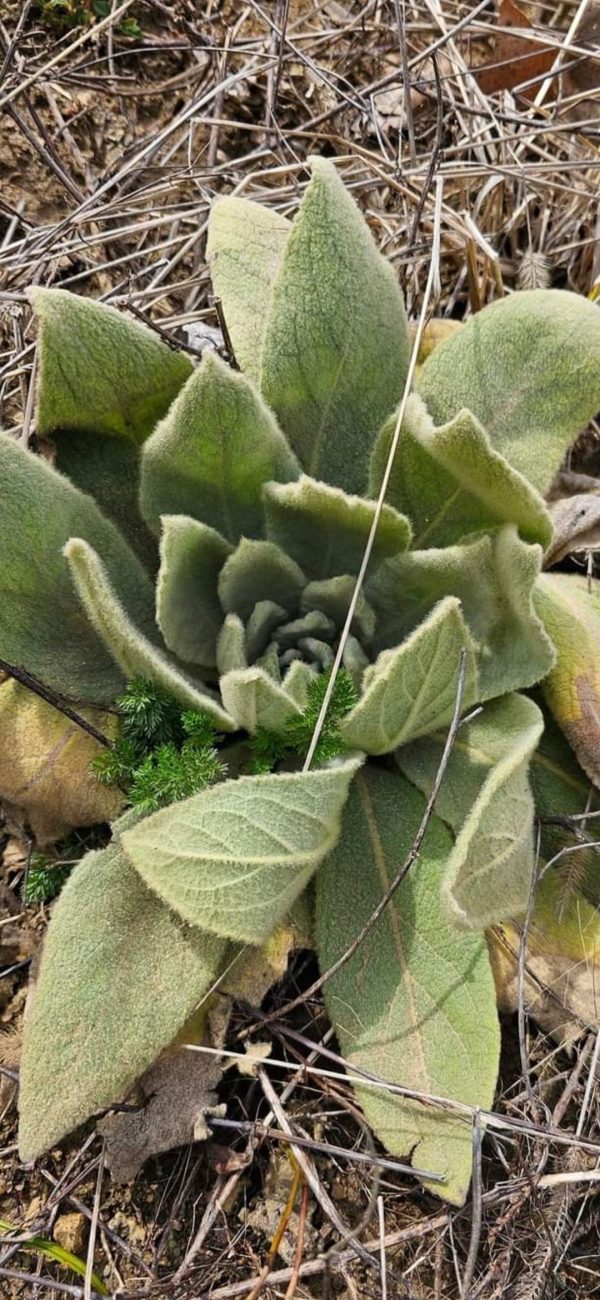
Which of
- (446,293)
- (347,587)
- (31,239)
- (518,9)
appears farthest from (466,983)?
(518,9)

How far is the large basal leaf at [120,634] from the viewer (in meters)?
1.54

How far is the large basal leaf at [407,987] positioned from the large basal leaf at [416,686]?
0.19 meters

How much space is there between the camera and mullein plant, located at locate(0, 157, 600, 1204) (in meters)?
1.64

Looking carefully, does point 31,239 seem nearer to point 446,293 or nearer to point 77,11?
point 77,11

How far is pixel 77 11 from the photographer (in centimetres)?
287

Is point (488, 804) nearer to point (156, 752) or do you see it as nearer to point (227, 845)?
point (227, 845)

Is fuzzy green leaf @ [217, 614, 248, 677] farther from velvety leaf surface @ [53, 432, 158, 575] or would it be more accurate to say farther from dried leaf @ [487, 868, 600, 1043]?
dried leaf @ [487, 868, 600, 1043]

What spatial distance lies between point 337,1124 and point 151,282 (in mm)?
2028

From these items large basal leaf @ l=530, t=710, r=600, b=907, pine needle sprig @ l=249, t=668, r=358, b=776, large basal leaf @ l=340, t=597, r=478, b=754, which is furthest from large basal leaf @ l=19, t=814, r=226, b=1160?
large basal leaf @ l=530, t=710, r=600, b=907

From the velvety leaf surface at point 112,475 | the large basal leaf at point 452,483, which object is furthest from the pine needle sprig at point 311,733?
the velvety leaf surface at point 112,475

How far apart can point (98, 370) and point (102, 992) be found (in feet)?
3.60

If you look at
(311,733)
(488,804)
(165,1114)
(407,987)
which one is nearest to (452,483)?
(311,733)

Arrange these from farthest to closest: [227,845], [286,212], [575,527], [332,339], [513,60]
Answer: [513,60] → [286,212] → [575,527] → [332,339] → [227,845]

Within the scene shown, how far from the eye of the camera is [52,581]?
1898mm
